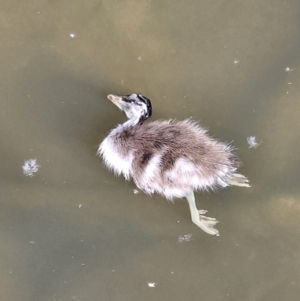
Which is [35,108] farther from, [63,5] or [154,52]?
[154,52]

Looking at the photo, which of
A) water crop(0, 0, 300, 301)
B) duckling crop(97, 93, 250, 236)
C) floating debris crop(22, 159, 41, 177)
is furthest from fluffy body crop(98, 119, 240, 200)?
floating debris crop(22, 159, 41, 177)

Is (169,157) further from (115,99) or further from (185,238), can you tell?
(185,238)

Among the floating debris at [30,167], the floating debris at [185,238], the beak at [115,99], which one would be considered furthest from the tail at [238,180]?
the floating debris at [30,167]

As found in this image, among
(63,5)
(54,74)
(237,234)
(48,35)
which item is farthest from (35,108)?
(237,234)

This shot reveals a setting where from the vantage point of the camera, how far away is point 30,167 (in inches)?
56.8

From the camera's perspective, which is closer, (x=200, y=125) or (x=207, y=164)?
(x=207, y=164)

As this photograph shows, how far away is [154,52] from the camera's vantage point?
1435 mm

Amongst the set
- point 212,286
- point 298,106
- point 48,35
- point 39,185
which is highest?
point 298,106

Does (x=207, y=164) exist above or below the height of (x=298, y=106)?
below

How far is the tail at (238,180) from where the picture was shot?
1435 millimetres

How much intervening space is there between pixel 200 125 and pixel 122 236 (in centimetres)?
54

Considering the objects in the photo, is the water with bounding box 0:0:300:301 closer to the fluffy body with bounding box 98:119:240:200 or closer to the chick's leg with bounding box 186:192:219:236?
the chick's leg with bounding box 186:192:219:236

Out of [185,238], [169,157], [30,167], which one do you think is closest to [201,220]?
[185,238]

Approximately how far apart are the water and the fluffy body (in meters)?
0.14
